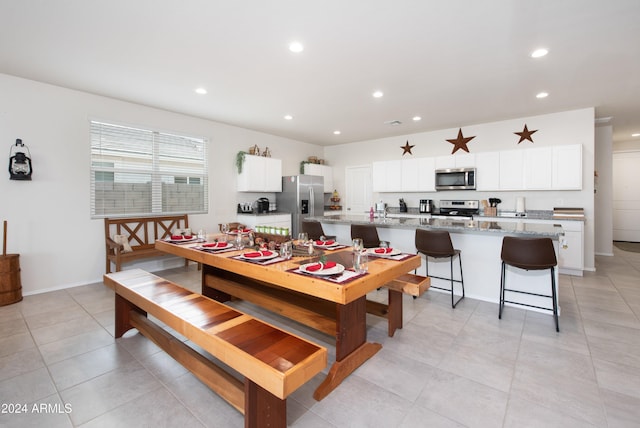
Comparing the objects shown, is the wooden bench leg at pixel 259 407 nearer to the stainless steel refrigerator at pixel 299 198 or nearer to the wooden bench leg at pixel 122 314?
the wooden bench leg at pixel 122 314

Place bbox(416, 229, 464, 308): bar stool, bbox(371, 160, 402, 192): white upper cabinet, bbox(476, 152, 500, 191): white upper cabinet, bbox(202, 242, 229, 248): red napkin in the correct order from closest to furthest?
bbox(202, 242, 229, 248): red napkin < bbox(416, 229, 464, 308): bar stool < bbox(476, 152, 500, 191): white upper cabinet < bbox(371, 160, 402, 192): white upper cabinet

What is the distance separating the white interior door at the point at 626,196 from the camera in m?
7.26

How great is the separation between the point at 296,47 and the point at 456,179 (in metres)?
4.19

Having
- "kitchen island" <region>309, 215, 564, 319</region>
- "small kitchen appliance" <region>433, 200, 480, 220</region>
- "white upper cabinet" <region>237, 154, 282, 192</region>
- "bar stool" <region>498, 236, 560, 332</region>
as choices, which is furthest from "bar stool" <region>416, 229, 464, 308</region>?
"white upper cabinet" <region>237, 154, 282, 192</region>

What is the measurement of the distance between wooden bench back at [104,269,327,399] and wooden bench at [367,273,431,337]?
3.83ft

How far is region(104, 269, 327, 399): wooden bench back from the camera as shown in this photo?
127 cm

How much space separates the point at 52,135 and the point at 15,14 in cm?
192

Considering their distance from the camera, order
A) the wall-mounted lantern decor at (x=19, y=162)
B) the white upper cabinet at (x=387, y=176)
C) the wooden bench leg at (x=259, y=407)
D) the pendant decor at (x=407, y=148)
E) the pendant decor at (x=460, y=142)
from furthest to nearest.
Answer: the pendant decor at (x=407, y=148) < the white upper cabinet at (x=387, y=176) < the pendant decor at (x=460, y=142) < the wall-mounted lantern decor at (x=19, y=162) < the wooden bench leg at (x=259, y=407)

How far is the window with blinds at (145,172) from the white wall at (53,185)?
0.46ft

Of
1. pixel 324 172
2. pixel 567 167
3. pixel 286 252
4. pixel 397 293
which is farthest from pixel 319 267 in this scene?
pixel 324 172

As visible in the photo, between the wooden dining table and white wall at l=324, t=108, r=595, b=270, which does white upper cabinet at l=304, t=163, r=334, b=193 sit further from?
the wooden dining table

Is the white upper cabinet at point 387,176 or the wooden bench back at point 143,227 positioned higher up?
the white upper cabinet at point 387,176

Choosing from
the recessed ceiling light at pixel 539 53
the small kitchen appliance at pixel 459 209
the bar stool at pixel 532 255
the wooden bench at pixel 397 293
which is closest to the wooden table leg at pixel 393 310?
the wooden bench at pixel 397 293

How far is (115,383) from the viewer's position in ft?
6.39
